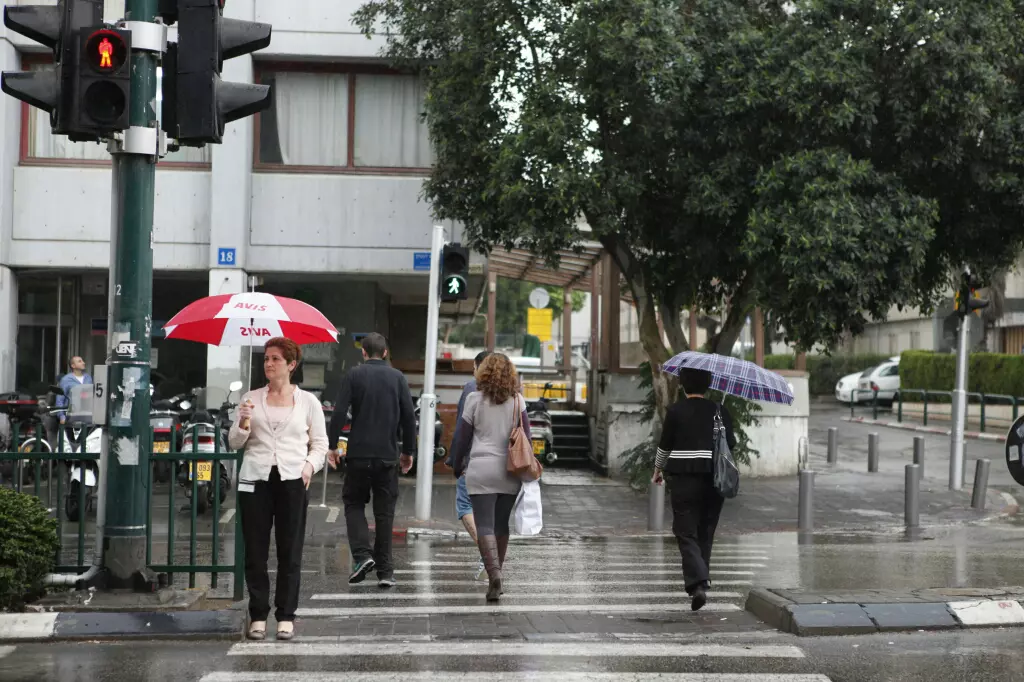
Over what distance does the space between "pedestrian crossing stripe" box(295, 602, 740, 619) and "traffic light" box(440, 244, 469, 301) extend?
19.1 ft

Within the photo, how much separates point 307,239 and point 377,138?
189 cm

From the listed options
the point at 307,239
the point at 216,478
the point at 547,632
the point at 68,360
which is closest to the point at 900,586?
the point at 547,632

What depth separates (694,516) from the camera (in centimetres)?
905

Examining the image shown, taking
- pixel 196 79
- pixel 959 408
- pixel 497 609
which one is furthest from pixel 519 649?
pixel 959 408

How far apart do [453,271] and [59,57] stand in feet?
23.4

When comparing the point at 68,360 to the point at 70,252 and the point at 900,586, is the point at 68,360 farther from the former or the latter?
the point at 900,586

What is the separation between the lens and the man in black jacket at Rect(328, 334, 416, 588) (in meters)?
9.60

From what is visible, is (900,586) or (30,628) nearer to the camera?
(30,628)

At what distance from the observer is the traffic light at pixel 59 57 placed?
24.3ft

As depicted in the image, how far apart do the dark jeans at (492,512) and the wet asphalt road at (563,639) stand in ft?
1.64

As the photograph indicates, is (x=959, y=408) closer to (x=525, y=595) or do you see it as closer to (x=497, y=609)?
(x=525, y=595)

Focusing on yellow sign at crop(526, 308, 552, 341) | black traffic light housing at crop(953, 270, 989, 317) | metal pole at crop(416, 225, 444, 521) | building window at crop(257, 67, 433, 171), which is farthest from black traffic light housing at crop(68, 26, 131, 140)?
yellow sign at crop(526, 308, 552, 341)

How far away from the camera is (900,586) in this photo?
31.6 feet

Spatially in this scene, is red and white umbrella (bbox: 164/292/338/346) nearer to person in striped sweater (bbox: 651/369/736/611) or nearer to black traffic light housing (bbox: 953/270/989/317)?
person in striped sweater (bbox: 651/369/736/611)
